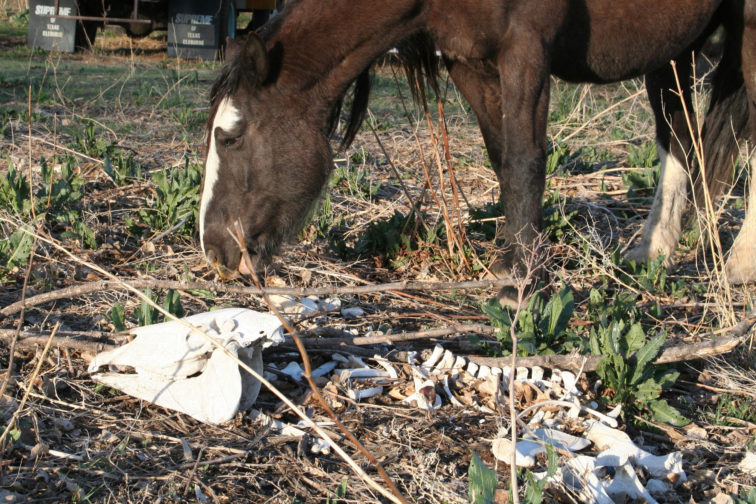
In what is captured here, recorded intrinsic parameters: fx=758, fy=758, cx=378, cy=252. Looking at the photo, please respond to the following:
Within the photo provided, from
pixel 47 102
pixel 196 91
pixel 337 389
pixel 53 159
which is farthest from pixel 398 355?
pixel 196 91

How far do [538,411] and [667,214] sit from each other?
2.11 meters

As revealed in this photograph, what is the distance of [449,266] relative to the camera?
3.73 m

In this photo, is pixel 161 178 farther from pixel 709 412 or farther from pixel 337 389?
pixel 709 412

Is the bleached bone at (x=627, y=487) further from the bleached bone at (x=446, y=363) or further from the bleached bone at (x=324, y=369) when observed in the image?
the bleached bone at (x=324, y=369)

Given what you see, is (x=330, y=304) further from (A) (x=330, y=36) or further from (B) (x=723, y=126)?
(B) (x=723, y=126)

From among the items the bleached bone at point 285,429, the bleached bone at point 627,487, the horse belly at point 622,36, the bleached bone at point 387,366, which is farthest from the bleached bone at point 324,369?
the horse belly at point 622,36

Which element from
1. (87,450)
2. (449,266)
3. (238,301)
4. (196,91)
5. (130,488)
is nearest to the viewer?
(130,488)

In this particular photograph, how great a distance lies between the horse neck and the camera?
3.04m

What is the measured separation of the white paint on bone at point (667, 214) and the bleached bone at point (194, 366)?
246cm

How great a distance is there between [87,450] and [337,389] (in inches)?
30.3

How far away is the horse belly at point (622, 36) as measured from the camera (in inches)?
126

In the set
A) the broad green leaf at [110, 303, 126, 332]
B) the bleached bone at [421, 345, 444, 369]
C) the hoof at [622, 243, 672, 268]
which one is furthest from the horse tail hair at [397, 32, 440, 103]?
the broad green leaf at [110, 303, 126, 332]

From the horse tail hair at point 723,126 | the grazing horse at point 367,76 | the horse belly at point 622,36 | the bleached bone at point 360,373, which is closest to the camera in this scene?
the bleached bone at point 360,373

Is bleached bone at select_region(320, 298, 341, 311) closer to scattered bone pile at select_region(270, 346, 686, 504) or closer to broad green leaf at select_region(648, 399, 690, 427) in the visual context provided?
scattered bone pile at select_region(270, 346, 686, 504)
